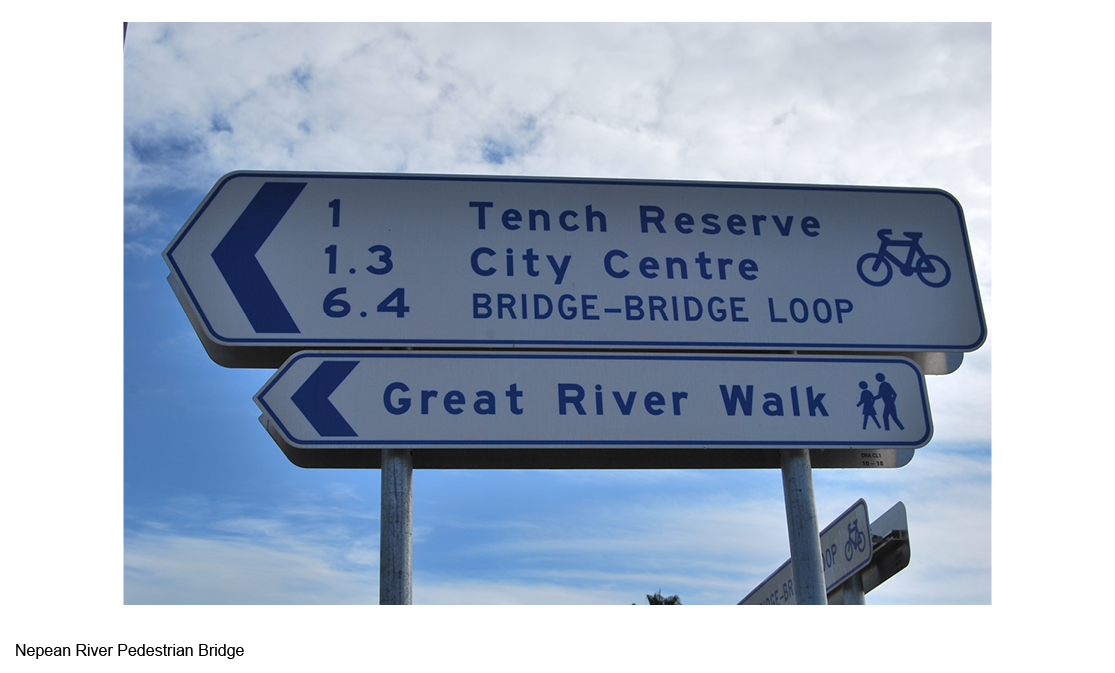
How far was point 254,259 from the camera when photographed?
3807mm

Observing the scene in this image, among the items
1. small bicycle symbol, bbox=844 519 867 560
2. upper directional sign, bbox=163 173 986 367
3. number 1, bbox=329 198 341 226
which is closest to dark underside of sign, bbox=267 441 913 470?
upper directional sign, bbox=163 173 986 367

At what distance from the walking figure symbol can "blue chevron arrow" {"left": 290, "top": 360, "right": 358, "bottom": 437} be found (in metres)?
2.26

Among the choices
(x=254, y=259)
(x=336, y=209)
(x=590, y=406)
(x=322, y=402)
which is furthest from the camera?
(x=336, y=209)

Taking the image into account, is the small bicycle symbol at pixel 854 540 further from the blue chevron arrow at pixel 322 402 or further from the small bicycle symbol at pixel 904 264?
the blue chevron arrow at pixel 322 402

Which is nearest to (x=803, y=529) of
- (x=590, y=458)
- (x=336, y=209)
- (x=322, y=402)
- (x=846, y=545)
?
(x=590, y=458)

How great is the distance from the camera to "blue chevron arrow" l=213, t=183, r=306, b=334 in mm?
3723

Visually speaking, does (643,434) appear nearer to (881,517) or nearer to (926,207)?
(926,207)

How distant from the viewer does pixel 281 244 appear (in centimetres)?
384

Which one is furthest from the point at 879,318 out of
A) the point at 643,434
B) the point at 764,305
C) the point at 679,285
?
the point at 643,434

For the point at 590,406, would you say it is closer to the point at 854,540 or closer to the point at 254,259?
the point at 254,259

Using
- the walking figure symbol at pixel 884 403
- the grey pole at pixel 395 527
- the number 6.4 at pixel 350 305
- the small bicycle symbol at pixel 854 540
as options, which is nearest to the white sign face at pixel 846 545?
the small bicycle symbol at pixel 854 540

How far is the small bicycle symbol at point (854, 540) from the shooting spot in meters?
6.06

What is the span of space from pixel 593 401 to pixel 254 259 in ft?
5.42

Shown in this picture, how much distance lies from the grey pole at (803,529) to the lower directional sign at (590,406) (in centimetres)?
10
